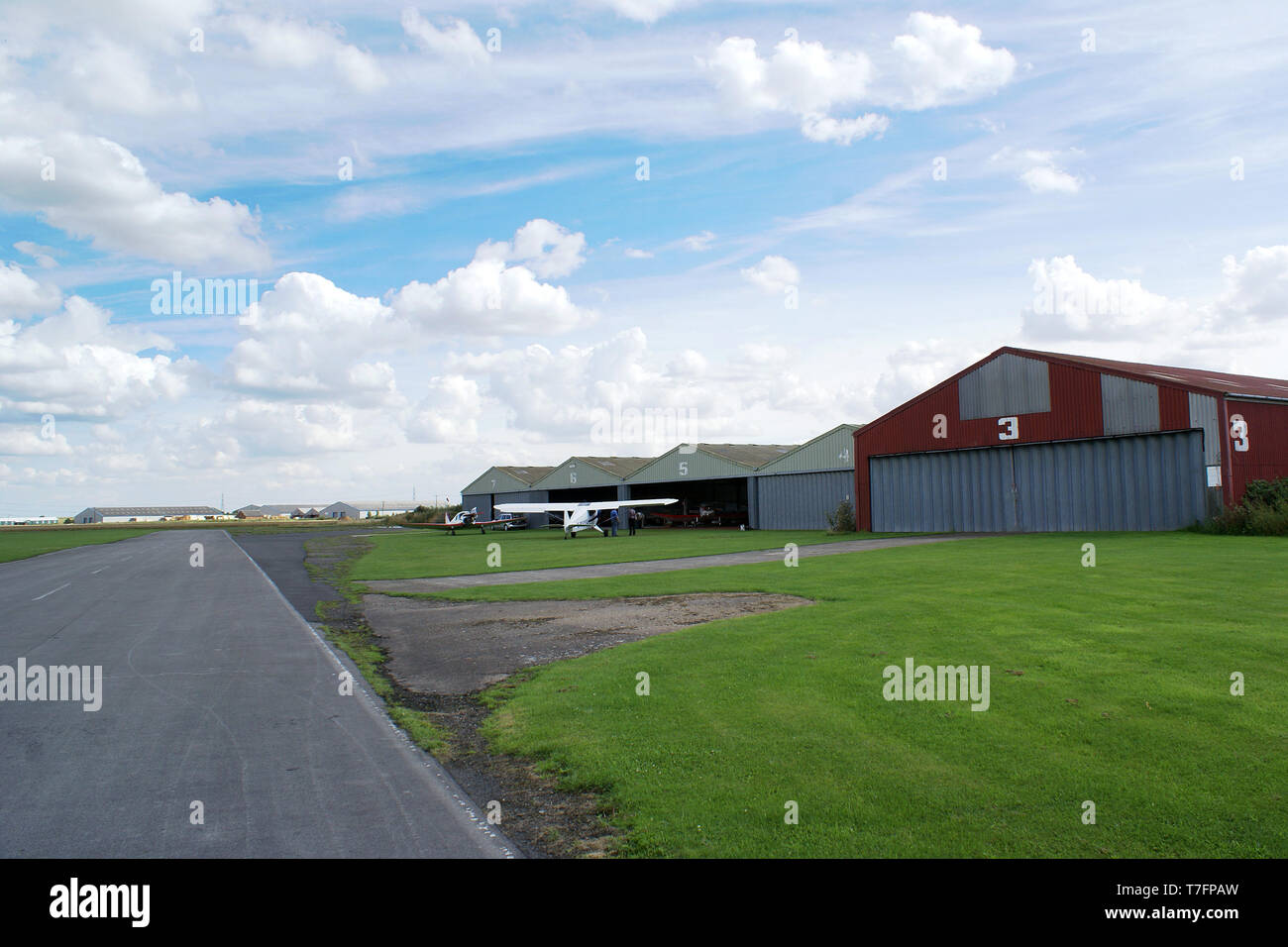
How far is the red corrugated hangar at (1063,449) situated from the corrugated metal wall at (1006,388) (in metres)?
0.04

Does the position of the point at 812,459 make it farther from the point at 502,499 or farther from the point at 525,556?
the point at 502,499

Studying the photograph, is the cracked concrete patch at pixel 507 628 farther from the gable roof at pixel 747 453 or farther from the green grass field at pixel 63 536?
the green grass field at pixel 63 536

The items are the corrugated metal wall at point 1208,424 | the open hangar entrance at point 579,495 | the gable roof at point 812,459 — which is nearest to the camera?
the corrugated metal wall at point 1208,424

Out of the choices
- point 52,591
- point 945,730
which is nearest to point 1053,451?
point 945,730

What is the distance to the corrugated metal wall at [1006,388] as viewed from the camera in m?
33.2

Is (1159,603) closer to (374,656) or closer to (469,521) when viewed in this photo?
(374,656)

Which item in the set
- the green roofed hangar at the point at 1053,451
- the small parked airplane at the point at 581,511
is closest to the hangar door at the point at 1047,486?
the green roofed hangar at the point at 1053,451

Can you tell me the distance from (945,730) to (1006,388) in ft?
101

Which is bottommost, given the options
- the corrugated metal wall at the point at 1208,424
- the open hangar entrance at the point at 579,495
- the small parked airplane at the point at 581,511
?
the small parked airplane at the point at 581,511

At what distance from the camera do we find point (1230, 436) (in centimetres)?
2761

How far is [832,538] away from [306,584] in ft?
76.5

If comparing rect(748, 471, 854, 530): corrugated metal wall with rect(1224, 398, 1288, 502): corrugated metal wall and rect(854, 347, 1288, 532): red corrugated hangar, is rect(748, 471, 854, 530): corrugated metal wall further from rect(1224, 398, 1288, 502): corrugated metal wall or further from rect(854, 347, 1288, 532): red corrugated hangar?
rect(1224, 398, 1288, 502): corrugated metal wall

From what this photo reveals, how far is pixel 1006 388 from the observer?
34.5m
